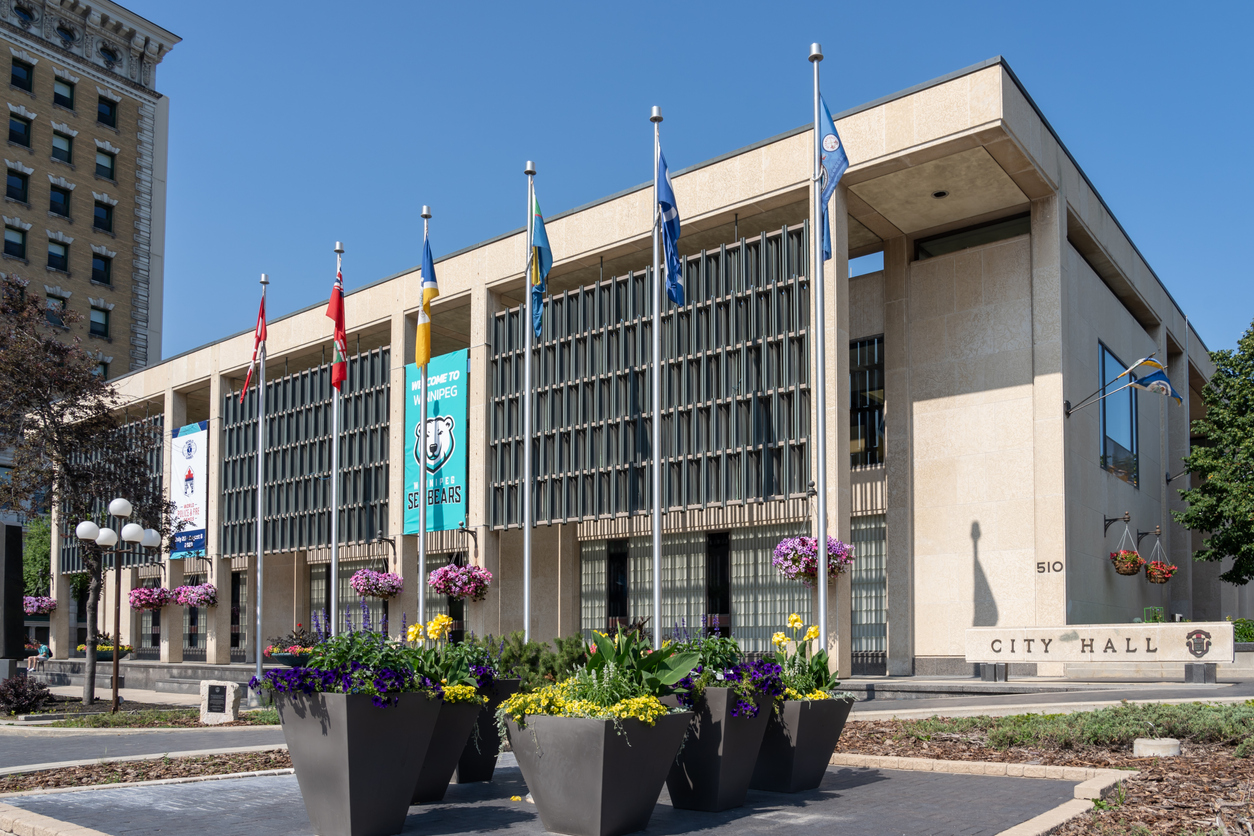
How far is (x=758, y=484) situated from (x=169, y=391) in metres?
29.5

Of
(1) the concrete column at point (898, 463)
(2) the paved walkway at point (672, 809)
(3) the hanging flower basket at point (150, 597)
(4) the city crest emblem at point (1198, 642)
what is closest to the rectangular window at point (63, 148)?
(3) the hanging flower basket at point (150, 597)

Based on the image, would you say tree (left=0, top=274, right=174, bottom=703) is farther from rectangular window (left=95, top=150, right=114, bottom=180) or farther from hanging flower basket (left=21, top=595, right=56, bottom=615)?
rectangular window (left=95, top=150, right=114, bottom=180)

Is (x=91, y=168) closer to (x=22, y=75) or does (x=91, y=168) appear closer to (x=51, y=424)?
(x=22, y=75)

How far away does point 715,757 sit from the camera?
28.5ft

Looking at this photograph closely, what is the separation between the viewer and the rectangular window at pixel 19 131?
Answer: 57781 mm

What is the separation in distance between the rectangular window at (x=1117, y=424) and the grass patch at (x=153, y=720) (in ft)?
68.8

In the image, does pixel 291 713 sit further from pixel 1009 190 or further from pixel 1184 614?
pixel 1184 614

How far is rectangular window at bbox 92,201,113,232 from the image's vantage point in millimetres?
62312

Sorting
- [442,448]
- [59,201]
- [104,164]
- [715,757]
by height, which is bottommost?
[715,757]

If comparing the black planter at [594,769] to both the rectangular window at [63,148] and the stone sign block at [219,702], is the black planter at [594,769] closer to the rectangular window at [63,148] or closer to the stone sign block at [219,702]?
the stone sign block at [219,702]

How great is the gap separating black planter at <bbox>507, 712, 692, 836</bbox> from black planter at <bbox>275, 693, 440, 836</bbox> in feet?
2.66

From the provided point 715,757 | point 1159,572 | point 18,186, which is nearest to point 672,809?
point 715,757

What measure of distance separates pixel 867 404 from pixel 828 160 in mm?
9597

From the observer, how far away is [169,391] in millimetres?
44438
